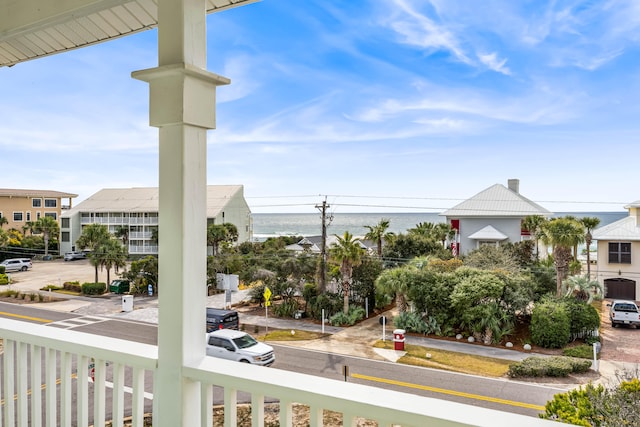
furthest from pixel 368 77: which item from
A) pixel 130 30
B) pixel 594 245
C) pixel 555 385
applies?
pixel 130 30

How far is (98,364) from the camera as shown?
0.94 meters

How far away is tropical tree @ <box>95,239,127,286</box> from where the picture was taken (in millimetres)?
11312

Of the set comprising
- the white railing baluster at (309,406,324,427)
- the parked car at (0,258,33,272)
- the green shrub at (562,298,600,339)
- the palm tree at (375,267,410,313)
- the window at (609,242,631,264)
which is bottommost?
the green shrub at (562,298,600,339)

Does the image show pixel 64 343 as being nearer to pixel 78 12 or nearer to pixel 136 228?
pixel 78 12

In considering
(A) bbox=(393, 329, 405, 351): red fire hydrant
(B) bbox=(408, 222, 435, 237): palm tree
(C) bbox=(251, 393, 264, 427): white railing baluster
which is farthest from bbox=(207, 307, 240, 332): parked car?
(B) bbox=(408, 222, 435, 237): palm tree

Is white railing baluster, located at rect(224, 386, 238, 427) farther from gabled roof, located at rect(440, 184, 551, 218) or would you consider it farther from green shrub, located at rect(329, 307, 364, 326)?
gabled roof, located at rect(440, 184, 551, 218)

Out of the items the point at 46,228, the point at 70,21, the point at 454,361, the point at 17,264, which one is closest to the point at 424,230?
the point at 454,361

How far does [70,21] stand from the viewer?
45.6 inches

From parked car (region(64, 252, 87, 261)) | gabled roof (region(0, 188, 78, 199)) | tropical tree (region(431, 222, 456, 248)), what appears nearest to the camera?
gabled roof (region(0, 188, 78, 199))

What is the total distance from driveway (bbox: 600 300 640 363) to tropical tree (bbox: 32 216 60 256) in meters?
9.63

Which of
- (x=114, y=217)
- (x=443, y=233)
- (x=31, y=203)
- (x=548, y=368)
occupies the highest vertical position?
(x=31, y=203)

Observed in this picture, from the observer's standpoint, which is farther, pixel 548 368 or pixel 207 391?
pixel 548 368

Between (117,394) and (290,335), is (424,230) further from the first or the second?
(117,394)

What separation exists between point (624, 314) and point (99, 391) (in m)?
9.35
